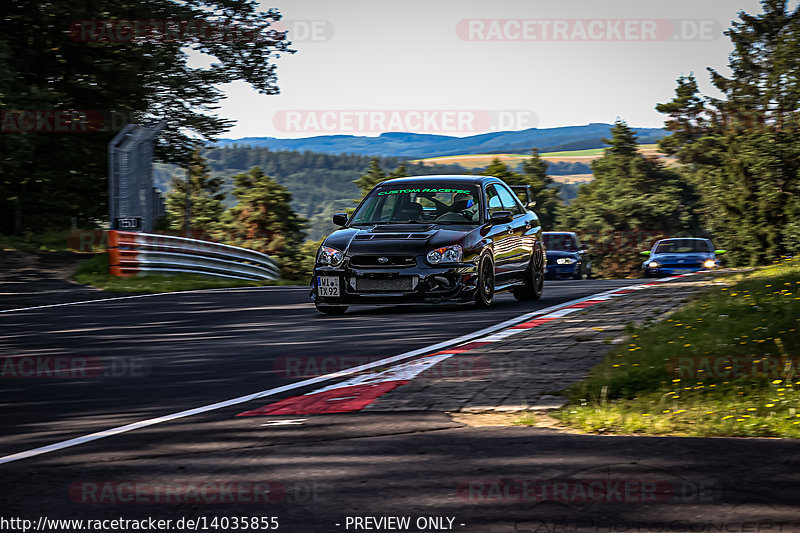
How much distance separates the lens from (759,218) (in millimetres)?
54719

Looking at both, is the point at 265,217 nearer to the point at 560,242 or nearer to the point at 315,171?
the point at 560,242

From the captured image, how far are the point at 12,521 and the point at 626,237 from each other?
248ft

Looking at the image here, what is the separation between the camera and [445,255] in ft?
41.8

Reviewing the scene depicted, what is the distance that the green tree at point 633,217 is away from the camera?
76938 millimetres

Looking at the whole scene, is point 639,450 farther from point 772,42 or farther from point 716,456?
point 772,42

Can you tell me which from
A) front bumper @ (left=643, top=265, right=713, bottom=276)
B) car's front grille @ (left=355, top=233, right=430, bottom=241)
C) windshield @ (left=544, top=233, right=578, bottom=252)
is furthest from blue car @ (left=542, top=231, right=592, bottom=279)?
car's front grille @ (left=355, top=233, right=430, bottom=241)

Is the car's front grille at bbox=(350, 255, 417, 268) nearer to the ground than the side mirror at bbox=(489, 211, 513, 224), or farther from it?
nearer to the ground

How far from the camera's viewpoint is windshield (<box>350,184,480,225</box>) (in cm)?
1378

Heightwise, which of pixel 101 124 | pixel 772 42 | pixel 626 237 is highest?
pixel 772 42

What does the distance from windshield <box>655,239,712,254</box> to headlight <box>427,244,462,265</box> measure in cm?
1607

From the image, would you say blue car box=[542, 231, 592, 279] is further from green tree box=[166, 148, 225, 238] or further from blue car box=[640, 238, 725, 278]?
green tree box=[166, 148, 225, 238]

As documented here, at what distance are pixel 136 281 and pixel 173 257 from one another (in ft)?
5.98

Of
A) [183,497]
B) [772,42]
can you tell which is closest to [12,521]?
[183,497]

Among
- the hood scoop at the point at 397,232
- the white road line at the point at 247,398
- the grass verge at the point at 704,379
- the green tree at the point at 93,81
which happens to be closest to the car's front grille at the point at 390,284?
the hood scoop at the point at 397,232
